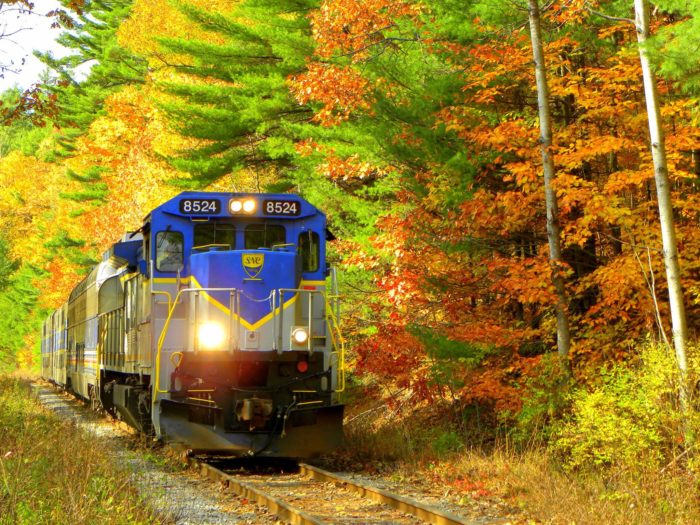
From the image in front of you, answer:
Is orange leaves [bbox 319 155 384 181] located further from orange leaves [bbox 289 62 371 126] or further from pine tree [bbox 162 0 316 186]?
pine tree [bbox 162 0 316 186]

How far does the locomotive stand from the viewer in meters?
11.5

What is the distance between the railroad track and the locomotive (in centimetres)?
45

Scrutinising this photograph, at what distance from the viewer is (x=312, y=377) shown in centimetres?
1185

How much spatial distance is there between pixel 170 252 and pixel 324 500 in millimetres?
4150

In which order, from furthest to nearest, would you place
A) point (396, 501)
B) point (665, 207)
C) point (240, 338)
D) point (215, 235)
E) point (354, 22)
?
1. point (354, 22)
2. point (215, 235)
3. point (240, 338)
4. point (665, 207)
5. point (396, 501)

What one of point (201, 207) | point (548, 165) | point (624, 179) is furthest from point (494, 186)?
point (201, 207)

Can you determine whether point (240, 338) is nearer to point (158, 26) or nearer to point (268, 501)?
point (268, 501)

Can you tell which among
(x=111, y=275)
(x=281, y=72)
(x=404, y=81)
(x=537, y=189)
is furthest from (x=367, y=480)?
(x=281, y=72)

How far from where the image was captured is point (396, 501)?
8.98 meters

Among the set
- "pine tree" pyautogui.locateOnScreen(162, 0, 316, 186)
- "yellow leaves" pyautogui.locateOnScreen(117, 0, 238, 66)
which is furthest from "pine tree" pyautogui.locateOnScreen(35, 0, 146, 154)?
"pine tree" pyautogui.locateOnScreen(162, 0, 316, 186)

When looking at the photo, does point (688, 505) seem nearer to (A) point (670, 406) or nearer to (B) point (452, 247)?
(A) point (670, 406)

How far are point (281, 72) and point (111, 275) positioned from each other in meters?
7.16

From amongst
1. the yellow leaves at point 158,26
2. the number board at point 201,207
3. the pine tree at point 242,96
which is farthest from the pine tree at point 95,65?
the number board at point 201,207

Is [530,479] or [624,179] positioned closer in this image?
[530,479]
